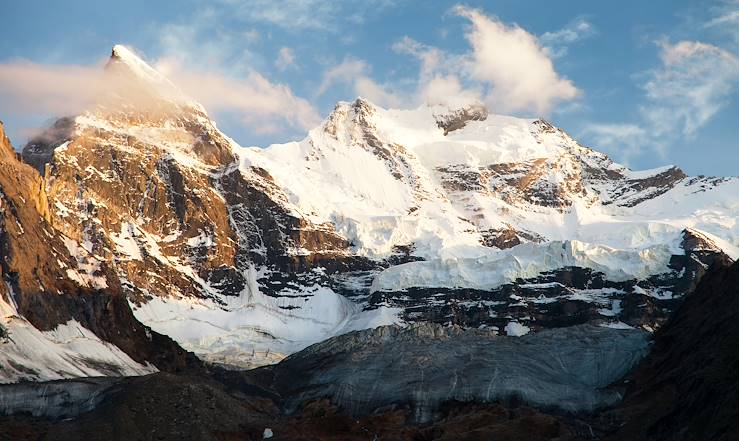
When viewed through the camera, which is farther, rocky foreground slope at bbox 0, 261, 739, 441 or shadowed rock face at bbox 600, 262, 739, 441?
rocky foreground slope at bbox 0, 261, 739, 441

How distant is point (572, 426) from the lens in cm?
16212

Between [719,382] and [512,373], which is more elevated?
[512,373]

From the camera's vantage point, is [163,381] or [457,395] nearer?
[163,381]

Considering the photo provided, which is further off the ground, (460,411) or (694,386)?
(460,411)

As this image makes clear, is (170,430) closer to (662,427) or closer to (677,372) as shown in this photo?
(662,427)

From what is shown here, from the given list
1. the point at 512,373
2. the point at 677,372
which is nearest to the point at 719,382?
the point at 677,372

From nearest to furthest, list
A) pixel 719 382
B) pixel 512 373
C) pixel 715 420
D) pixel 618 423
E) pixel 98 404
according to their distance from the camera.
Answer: pixel 715 420 < pixel 719 382 < pixel 98 404 < pixel 618 423 < pixel 512 373

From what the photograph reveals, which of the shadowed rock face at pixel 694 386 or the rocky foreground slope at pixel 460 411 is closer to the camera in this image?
the shadowed rock face at pixel 694 386

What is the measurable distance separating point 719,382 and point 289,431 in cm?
6433

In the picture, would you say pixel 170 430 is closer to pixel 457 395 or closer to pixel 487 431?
pixel 487 431

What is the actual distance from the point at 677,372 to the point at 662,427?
48.7 metres

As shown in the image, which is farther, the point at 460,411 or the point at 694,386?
the point at 460,411

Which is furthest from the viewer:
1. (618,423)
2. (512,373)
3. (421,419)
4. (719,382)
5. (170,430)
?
(512,373)

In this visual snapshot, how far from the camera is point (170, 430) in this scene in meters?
136
